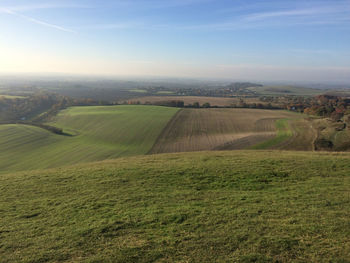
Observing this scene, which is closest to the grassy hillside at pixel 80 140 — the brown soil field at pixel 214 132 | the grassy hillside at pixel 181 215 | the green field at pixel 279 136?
the brown soil field at pixel 214 132

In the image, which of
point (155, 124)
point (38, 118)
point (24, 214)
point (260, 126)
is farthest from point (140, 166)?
point (38, 118)

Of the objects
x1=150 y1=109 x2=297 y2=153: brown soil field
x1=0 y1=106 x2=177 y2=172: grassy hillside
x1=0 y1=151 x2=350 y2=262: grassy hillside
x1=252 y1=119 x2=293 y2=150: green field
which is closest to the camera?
x1=0 y1=151 x2=350 y2=262: grassy hillside

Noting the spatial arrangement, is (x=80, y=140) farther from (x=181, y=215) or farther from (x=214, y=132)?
(x=181, y=215)

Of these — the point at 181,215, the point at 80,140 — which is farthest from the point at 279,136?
the point at 80,140

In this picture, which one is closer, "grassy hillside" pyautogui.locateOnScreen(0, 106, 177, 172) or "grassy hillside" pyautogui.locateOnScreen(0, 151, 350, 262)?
"grassy hillside" pyautogui.locateOnScreen(0, 151, 350, 262)

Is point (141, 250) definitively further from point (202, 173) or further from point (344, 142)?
point (344, 142)

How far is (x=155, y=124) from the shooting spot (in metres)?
Result: 64.0

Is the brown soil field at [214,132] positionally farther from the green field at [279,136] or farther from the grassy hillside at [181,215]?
the grassy hillside at [181,215]

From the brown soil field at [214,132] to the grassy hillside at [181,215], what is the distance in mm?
27094

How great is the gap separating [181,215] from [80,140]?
162 feet

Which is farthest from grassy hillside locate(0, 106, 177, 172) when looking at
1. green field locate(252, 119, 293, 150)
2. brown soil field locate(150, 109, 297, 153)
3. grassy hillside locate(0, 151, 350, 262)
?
grassy hillside locate(0, 151, 350, 262)

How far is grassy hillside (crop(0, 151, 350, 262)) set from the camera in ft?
25.1

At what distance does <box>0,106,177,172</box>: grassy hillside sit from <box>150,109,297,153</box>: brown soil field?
13.6ft

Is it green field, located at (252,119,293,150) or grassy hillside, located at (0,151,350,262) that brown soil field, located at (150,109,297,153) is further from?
grassy hillside, located at (0,151,350,262)
